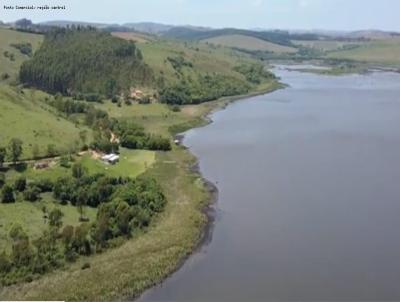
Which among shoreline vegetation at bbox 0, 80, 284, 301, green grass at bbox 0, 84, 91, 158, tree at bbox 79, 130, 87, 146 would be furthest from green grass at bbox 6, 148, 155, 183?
green grass at bbox 0, 84, 91, 158

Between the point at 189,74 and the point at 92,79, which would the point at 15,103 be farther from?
the point at 189,74

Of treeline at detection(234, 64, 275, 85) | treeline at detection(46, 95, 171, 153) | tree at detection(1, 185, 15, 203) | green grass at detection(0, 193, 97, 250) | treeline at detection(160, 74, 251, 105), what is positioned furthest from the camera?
treeline at detection(234, 64, 275, 85)

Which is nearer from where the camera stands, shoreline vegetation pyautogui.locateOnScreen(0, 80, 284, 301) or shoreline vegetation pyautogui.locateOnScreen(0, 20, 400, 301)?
shoreline vegetation pyautogui.locateOnScreen(0, 80, 284, 301)

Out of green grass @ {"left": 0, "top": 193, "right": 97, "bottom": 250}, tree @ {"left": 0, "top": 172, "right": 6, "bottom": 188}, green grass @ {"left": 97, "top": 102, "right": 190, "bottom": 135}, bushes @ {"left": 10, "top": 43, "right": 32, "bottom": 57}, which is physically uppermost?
bushes @ {"left": 10, "top": 43, "right": 32, "bottom": 57}

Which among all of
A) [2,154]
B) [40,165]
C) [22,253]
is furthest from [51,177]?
[22,253]

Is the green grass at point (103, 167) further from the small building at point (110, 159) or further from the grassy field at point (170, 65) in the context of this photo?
the grassy field at point (170, 65)

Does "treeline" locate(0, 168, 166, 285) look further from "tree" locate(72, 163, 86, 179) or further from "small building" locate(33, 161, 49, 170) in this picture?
"small building" locate(33, 161, 49, 170)

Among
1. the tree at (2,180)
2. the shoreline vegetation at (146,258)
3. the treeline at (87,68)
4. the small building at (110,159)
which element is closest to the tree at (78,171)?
the tree at (2,180)
